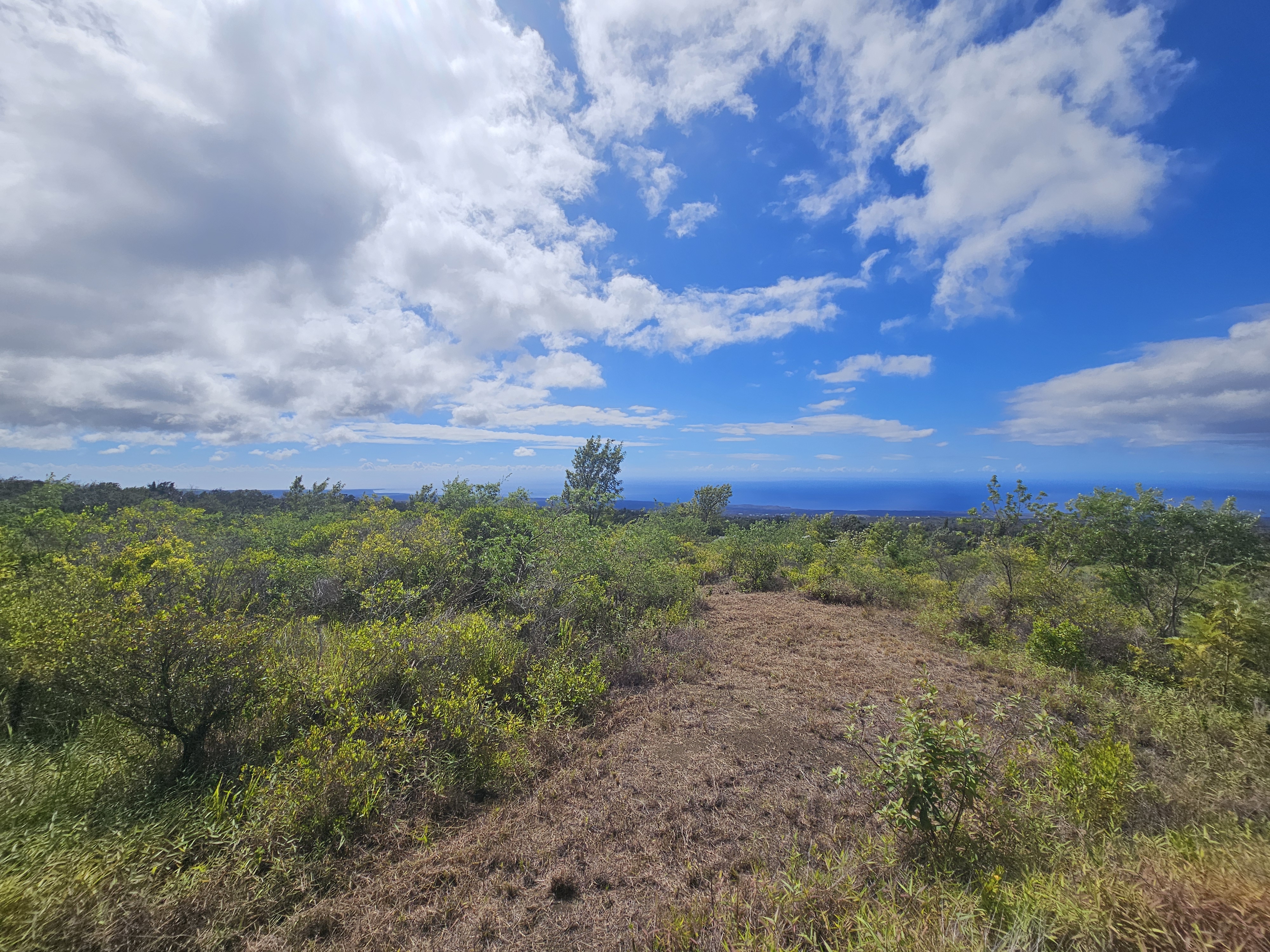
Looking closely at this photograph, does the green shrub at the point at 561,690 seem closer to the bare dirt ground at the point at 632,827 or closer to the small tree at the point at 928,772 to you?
the bare dirt ground at the point at 632,827

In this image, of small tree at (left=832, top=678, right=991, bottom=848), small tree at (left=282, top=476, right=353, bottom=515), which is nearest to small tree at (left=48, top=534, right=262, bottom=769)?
small tree at (left=832, top=678, right=991, bottom=848)

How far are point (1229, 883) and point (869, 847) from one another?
209cm

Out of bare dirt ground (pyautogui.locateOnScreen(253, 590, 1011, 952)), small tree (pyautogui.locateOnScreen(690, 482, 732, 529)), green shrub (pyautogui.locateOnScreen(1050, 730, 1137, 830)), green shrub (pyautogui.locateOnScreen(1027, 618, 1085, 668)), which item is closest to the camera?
bare dirt ground (pyautogui.locateOnScreen(253, 590, 1011, 952))

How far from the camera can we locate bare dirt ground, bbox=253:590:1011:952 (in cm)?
333

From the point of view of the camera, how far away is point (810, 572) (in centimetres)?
1535

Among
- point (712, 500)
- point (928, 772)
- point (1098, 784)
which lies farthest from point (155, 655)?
point (712, 500)

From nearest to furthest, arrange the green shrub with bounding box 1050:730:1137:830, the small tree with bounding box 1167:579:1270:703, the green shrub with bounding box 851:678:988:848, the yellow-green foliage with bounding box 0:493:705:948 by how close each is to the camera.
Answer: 1. the yellow-green foliage with bounding box 0:493:705:948
2. the green shrub with bounding box 851:678:988:848
3. the green shrub with bounding box 1050:730:1137:830
4. the small tree with bounding box 1167:579:1270:703

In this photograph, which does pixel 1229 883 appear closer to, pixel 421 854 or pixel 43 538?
pixel 421 854

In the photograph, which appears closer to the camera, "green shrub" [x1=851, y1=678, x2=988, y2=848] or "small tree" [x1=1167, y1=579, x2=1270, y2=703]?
"green shrub" [x1=851, y1=678, x2=988, y2=848]

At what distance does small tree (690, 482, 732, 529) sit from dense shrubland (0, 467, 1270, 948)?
3447 centimetres

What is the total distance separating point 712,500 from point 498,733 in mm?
46802

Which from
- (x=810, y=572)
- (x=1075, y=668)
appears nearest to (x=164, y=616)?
(x=1075, y=668)

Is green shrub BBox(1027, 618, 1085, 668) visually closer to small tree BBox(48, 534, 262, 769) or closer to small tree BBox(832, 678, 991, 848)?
small tree BBox(832, 678, 991, 848)

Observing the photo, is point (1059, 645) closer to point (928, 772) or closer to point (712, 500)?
point (928, 772)
